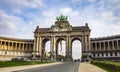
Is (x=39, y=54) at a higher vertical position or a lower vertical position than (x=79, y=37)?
lower

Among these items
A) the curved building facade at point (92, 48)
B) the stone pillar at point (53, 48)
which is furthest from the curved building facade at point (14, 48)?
the stone pillar at point (53, 48)

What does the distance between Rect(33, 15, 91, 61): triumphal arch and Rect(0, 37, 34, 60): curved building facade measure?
875 centimetres

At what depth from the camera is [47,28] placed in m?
136

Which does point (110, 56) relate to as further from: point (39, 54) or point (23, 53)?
point (23, 53)

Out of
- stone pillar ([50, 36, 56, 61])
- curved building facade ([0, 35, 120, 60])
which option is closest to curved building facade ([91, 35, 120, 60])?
curved building facade ([0, 35, 120, 60])

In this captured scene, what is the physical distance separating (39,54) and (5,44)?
77.6ft

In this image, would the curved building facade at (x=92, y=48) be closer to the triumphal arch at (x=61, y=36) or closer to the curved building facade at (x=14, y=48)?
the curved building facade at (x=14, y=48)

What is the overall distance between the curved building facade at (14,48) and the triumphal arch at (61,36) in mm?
8754

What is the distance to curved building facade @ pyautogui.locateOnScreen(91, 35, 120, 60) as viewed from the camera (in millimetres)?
116938

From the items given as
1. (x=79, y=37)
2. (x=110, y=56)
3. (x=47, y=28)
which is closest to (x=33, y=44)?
(x=47, y=28)

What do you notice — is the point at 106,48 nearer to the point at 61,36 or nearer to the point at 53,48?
the point at 61,36

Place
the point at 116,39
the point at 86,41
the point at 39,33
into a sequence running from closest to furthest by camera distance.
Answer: the point at 116,39 < the point at 86,41 < the point at 39,33

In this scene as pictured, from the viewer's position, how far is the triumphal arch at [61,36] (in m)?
127

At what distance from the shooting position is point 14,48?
13412cm
